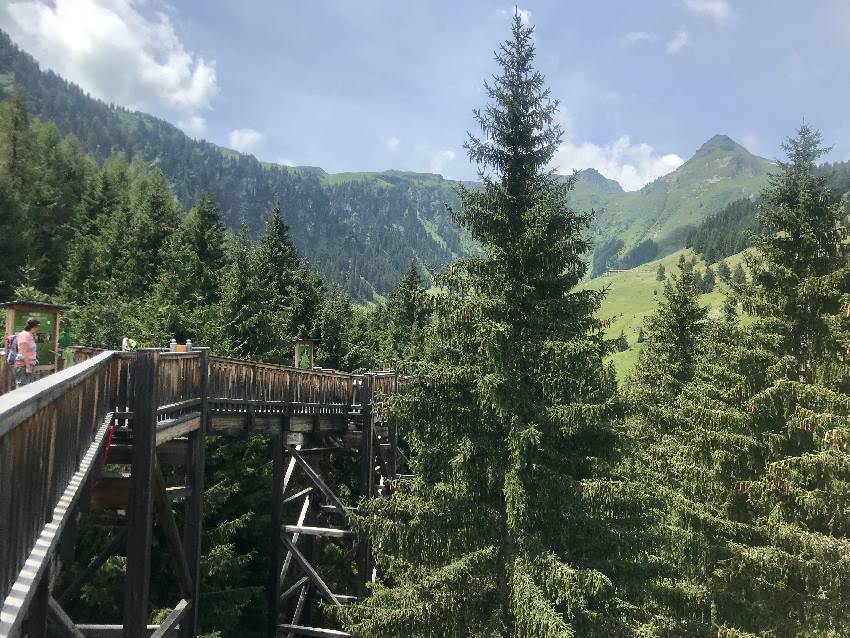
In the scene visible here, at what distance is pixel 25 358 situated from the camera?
8.88 m

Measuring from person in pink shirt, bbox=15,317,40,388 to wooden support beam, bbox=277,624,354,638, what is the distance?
421 inches

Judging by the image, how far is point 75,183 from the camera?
197 ft

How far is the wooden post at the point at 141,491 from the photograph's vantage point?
7.75m

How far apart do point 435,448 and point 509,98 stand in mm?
7487

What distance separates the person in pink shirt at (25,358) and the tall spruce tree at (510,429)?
236 inches

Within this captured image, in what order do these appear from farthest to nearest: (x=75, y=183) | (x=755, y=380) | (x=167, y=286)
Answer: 1. (x=75, y=183)
2. (x=167, y=286)
3. (x=755, y=380)

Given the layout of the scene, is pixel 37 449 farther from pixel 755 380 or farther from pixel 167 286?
pixel 167 286

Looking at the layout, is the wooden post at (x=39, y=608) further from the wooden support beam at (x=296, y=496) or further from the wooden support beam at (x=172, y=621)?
the wooden support beam at (x=296, y=496)

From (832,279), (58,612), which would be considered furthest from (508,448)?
(832,279)

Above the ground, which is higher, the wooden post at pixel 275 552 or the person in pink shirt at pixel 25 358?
the person in pink shirt at pixel 25 358

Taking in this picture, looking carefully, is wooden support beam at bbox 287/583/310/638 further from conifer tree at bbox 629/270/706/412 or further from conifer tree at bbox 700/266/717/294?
conifer tree at bbox 700/266/717/294

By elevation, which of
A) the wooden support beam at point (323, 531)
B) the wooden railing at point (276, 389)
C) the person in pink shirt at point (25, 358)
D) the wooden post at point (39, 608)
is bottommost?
the wooden support beam at point (323, 531)

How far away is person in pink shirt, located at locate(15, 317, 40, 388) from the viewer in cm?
881

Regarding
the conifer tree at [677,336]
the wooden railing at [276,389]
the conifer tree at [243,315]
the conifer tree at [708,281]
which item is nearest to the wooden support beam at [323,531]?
the wooden railing at [276,389]
